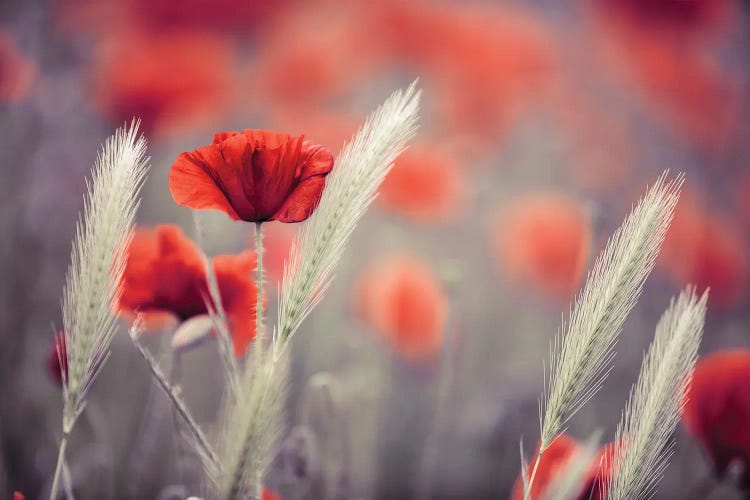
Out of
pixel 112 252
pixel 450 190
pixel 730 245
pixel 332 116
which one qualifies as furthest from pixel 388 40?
pixel 112 252

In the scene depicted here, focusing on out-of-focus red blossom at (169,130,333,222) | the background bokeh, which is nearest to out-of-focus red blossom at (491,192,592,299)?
the background bokeh

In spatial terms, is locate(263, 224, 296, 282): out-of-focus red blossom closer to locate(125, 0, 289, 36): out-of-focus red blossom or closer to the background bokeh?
the background bokeh

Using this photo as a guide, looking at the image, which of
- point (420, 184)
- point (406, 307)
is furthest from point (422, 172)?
point (406, 307)

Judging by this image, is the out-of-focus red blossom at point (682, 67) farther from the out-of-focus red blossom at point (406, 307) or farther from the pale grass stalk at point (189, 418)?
the pale grass stalk at point (189, 418)

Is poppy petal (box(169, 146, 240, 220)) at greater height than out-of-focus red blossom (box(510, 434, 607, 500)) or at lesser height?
greater

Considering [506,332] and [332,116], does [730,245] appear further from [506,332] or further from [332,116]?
[332,116]

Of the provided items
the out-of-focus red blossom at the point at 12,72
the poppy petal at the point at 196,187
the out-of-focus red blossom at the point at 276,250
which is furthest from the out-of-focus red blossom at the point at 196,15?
the poppy petal at the point at 196,187
